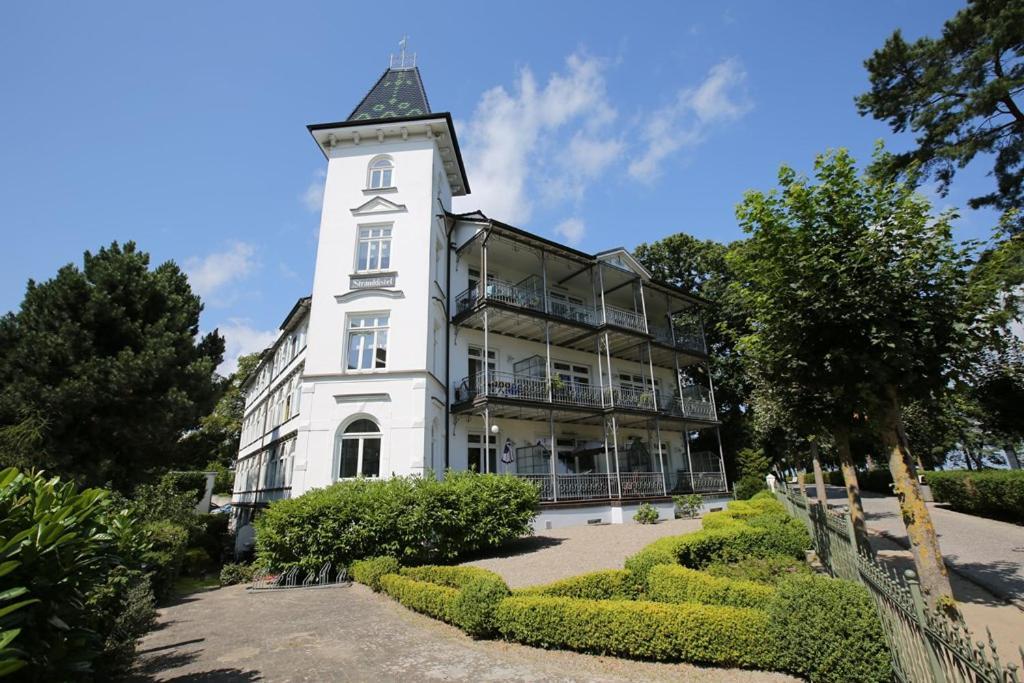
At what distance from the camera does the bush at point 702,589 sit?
21.4ft

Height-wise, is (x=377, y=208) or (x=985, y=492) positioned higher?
(x=377, y=208)

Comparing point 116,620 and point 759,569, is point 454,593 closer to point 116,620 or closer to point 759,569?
point 116,620

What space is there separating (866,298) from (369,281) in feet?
54.2

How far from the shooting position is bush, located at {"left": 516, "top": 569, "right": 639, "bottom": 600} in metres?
7.79

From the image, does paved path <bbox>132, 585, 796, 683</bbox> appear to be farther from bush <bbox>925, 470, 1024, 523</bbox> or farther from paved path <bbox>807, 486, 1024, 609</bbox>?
bush <bbox>925, 470, 1024, 523</bbox>

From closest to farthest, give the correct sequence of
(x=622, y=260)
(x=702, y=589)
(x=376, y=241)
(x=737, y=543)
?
1. (x=702, y=589)
2. (x=737, y=543)
3. (x=376, y=241)
4. (x=622, y=260)

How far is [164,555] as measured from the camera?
43.2 feet

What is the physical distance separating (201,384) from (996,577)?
21119mm

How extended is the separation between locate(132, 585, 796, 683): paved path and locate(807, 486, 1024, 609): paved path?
26.0ft

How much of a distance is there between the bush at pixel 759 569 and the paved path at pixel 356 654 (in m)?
4.52

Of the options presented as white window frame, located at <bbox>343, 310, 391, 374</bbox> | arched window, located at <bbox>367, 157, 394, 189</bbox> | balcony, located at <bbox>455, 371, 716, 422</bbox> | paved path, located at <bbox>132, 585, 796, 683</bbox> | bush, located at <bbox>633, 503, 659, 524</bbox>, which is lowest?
paved path, located at <bbox>132, 585, 796, 683</bbox>

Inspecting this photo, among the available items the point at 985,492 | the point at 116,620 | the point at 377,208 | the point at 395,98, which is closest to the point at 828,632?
the point at 116,620

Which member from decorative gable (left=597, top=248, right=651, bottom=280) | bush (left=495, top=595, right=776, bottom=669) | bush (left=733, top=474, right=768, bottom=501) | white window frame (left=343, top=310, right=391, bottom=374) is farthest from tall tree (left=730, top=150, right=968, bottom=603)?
bush (left=733, top=474, right=768, bottom=501)

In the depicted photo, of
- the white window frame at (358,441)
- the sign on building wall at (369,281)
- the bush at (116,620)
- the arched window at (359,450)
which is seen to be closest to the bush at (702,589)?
the bush at (116,620)
